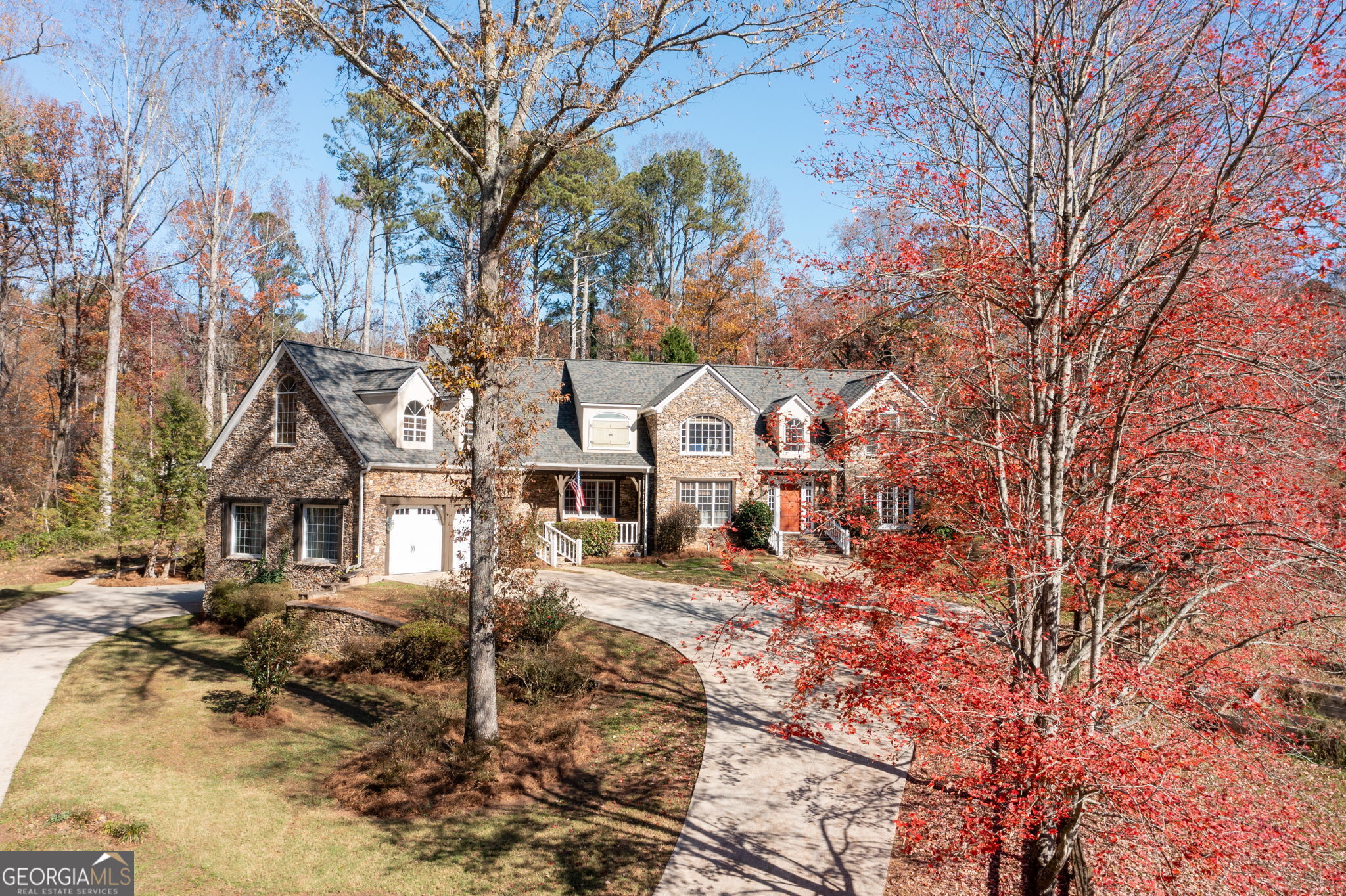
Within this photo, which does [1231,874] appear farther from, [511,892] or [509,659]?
[509,659]

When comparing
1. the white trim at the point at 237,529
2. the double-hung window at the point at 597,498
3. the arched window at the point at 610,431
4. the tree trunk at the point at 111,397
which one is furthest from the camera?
the double-hung window at the point at 597,498

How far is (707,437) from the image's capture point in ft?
85.8

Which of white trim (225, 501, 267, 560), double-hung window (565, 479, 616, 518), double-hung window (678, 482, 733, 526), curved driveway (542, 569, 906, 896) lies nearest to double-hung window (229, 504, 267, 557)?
white trim (225, 501, 267, 560)

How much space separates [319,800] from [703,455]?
18.3 m

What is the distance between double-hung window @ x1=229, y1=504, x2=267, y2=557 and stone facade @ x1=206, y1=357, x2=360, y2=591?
0.40 feet

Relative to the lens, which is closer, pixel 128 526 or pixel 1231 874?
pixel 1231 874

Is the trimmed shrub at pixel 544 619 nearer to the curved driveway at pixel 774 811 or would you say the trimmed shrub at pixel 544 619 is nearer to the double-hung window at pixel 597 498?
the curved driveway at pixel 774 811

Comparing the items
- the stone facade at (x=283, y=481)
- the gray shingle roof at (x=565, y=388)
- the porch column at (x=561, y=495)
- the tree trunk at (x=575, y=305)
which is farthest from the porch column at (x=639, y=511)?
the tree trunk at (x=575, y=305)

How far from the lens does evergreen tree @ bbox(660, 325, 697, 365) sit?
106 feet

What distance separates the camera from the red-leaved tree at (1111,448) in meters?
5.49

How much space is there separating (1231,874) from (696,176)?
139 ft

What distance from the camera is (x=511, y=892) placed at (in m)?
7.27

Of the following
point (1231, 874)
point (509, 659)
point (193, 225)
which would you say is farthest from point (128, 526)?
point (1231, 874)

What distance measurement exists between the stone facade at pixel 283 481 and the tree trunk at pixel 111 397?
293 inches
